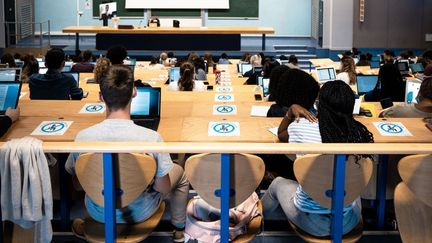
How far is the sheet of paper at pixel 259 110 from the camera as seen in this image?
4.55 metres

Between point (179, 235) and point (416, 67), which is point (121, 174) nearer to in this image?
point (179, 235)

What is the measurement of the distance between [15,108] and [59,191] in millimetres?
736

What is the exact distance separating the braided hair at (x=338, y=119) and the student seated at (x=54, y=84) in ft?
11.2

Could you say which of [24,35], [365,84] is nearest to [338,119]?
[365,84]

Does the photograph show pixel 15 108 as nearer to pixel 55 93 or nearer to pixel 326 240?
pixel 55 93

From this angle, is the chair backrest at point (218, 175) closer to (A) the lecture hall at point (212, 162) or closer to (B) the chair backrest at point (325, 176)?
(A) the lecture hall at point (212, 162)

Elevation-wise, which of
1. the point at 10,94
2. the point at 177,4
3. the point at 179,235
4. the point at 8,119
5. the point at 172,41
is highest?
the point at 177,4

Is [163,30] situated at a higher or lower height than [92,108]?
higher

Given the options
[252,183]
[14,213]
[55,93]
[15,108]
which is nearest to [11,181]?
[14,213]

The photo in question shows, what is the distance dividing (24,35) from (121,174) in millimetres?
16611

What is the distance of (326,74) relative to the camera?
8344 mm

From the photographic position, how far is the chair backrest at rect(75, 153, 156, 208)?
2609mm

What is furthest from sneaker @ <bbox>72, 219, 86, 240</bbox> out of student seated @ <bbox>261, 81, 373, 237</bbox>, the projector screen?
the projector screen

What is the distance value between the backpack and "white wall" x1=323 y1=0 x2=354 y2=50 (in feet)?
47.2
